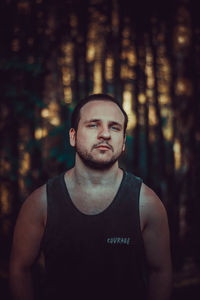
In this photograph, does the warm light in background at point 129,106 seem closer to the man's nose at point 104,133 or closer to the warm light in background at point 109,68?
the warm light in background at point 109,68

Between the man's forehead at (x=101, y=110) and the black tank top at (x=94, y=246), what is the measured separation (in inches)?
18.0

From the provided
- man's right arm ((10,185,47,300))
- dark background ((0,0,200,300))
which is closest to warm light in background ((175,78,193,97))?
dark background ((0,0,200,300))

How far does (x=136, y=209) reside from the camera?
1.46 m

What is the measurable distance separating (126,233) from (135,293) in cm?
44

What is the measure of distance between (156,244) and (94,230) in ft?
1.33

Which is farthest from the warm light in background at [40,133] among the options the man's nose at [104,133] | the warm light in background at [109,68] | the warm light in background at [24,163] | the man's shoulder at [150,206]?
the man's shoulder at [150,206]

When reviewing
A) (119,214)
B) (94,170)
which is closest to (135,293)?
(119,214)

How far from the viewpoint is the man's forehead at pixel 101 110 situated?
4.67 feet

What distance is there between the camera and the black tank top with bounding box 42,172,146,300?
143cm

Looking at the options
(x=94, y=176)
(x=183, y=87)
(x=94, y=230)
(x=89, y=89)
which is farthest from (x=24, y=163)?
(x=183, y=87)

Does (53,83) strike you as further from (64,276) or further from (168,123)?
(64,276)

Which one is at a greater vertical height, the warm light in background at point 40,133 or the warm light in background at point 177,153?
the warm light in background at point 40,133

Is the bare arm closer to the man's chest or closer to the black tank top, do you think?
the black tank top

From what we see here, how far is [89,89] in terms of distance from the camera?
229cm
